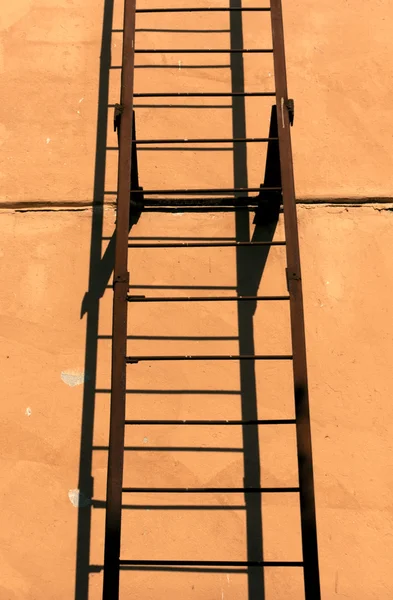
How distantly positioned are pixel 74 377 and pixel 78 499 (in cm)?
66

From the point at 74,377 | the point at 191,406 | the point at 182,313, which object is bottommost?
the point at 191,406

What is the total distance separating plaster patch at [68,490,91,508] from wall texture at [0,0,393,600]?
1 centimetres

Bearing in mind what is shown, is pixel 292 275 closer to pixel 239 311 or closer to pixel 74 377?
pixel 239 311

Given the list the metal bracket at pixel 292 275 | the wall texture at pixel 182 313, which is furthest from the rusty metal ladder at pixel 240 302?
the wall texture at pixel 182 313

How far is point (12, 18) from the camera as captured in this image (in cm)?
482

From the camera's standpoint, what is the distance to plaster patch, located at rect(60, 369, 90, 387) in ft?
12.7

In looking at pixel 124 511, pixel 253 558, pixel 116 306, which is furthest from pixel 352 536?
pixel 116 306

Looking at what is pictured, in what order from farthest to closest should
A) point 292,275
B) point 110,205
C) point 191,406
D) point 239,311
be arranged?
point 110,205, point 239,311, point 191,406, point 292,275

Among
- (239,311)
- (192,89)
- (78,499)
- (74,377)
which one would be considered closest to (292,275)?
(239,311)

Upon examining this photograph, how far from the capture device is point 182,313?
4.00 metres

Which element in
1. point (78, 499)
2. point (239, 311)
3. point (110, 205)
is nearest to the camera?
point (78, 499)

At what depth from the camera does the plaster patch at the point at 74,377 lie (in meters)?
3.86

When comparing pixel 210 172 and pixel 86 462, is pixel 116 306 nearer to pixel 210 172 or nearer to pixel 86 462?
pixel 86 462

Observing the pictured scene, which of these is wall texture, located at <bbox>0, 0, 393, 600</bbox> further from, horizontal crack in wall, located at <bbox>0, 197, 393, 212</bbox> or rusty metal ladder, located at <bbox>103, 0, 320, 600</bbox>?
rusty metal ladder, located at <bbox>103, 0, 320, 600</bbox>
